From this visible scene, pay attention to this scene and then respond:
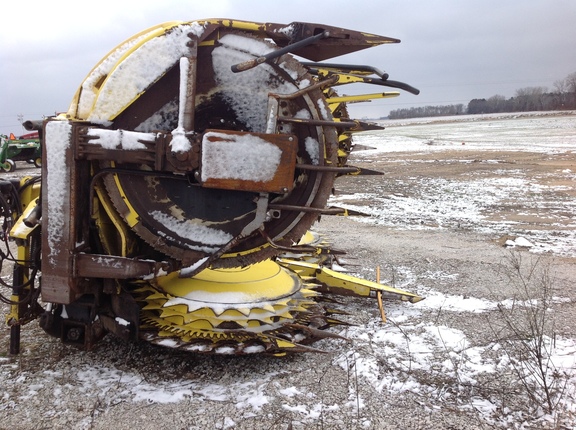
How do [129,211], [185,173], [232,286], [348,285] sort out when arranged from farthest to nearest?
1. [348,285]
2. [232,286]
3. [129,211]
4. [185,173]

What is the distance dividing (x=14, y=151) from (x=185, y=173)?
18855mm

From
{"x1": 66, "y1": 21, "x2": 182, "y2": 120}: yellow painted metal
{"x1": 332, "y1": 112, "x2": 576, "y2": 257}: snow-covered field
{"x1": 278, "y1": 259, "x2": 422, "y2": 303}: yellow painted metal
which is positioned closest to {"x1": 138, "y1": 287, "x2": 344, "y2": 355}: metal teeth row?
{"x1": 278, "y1": 259, "x2": 422, "y2": 303}: yellow painted metal

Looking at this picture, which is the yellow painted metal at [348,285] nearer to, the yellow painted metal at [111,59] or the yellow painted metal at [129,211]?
the yellow painted metal at [129,211]

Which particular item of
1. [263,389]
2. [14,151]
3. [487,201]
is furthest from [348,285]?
[14,151]

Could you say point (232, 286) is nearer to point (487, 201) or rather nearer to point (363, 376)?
point (363, 376)

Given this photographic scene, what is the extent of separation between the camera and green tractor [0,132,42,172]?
18625mm

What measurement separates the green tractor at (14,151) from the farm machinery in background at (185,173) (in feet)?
56.0

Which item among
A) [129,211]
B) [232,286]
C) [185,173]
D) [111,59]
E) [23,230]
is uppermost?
[111,59]

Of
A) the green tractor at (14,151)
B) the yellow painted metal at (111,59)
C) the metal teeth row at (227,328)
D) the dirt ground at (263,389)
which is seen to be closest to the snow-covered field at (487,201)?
the dirt ground at (263,389)

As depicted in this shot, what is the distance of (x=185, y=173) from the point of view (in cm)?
307

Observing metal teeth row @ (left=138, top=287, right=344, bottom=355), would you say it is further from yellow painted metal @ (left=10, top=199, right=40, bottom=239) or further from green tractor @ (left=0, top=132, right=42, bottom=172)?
green tractor @ (left=0, top=132, right=42, bottom=172)

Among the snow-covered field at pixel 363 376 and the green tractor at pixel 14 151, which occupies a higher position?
the green tractor at pixel 14 151

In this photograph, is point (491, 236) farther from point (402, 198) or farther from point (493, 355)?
point (493, 355)

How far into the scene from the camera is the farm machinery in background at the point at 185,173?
299 centimetres
